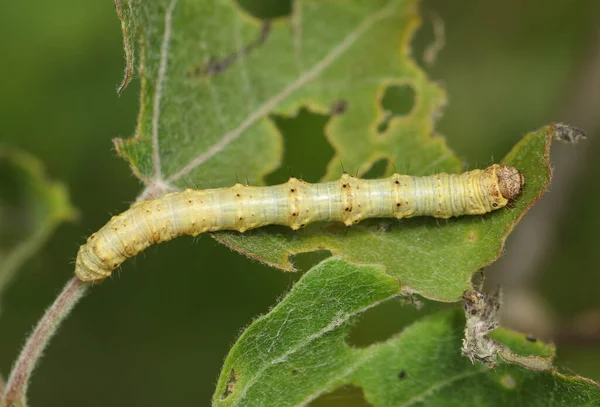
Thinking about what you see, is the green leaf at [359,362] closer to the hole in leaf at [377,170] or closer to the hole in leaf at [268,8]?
the hole in leaf at [377,170]

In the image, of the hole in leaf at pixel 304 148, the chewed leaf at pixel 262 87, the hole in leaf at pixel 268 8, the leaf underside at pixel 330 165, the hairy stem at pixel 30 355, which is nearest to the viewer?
the leaf underside at pixel 330 165

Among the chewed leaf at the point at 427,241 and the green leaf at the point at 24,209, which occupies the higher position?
the green leaf at the point at 24,209

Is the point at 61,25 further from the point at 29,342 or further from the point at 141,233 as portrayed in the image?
the point at 29,342

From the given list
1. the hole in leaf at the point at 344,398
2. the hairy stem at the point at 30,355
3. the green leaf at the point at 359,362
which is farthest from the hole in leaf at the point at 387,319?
the hairy stem at the point at 30,355

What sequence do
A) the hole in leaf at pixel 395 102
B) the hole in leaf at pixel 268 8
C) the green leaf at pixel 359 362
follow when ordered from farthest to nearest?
1. the hole in leaf at pixel 268 8
2. the hole in leaf at pixel 395 102
3. the green leaf at pixel 359 362

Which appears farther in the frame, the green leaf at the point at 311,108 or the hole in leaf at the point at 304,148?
the hole in leaf at the point at 304,148

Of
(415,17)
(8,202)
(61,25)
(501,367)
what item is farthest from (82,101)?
(501,367)
